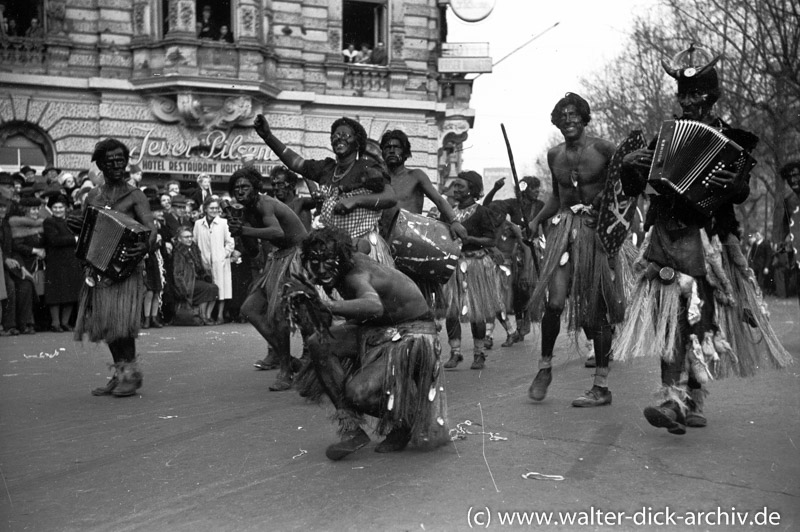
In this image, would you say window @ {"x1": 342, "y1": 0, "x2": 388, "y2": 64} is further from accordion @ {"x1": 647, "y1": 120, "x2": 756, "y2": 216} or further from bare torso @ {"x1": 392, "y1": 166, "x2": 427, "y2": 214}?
accordion @ {"x1": 647, "y1": 120, "x2": 756, "y2": 216}

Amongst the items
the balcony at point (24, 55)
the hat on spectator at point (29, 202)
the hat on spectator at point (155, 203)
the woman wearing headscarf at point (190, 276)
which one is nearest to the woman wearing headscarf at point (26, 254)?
the hat on spectator at point (29, 202)

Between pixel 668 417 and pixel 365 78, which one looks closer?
pixel 668 417

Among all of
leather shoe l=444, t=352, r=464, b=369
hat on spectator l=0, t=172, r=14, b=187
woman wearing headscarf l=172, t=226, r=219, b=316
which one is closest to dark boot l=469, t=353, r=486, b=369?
leather shoe l=444, t=352, r=464, b=369

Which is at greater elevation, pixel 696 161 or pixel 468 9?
pixel 468 9

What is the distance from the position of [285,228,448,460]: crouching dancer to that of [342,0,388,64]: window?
24.9 metres

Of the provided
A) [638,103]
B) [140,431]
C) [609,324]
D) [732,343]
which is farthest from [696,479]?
[638,103]

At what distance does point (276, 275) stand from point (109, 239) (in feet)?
4.73

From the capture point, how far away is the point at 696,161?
6.25 metres

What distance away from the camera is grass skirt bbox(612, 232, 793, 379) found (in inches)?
256

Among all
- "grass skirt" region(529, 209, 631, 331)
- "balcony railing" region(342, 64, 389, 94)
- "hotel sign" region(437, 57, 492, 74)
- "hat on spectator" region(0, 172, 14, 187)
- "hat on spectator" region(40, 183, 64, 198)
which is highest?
"hotel sign" region(437, 57, 492, 74)

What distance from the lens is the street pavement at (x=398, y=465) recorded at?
4711mm

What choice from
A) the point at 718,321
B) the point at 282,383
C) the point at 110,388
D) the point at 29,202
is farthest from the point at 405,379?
the point at 29,202

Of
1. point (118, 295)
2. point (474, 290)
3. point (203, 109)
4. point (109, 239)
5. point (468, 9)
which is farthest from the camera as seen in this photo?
point (468, 9)

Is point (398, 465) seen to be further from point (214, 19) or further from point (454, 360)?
point (214, 19)
